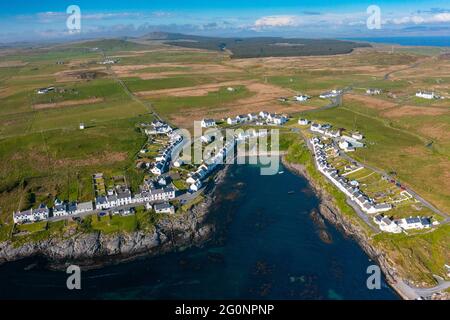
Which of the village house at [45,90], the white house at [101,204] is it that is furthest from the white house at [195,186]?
the village house at [45,90]

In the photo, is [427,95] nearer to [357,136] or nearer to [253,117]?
[357,136]

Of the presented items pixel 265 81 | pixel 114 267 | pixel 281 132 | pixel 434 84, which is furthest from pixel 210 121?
pixel 434 84

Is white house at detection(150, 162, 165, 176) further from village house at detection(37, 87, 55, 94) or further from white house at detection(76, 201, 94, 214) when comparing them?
village house at detection(37, 87, 55, 94)

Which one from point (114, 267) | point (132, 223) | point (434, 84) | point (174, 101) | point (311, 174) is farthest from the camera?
point (434, 84)

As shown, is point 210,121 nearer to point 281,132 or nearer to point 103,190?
point 281,132

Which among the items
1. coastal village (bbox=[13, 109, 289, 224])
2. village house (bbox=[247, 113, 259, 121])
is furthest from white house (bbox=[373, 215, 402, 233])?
village house (bbox=[247, 113, 259, 121])

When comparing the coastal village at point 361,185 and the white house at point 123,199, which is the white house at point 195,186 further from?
the coastal village at point 361,185
